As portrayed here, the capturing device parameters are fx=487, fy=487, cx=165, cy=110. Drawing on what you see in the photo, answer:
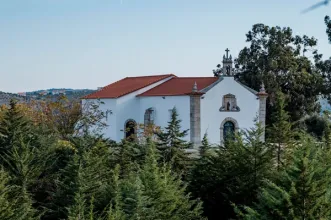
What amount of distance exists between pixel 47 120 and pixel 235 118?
9992 millimetres

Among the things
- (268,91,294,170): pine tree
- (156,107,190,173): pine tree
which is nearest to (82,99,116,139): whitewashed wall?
(156,107,190,173): pine tree

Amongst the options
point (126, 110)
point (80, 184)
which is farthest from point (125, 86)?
point (80, 184)

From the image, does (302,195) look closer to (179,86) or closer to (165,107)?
(165,107)

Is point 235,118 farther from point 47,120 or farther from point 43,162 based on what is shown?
point 43,162

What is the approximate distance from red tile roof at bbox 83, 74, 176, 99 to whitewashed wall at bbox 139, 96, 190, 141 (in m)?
Result: 1.21

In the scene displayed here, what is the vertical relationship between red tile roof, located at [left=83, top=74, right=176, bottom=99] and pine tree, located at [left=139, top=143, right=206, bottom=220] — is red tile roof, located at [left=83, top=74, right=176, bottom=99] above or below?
above

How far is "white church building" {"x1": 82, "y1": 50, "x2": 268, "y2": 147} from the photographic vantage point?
25891mm

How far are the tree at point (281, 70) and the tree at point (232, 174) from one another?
18137 millimetres

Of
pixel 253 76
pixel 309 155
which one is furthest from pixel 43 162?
pixel 253 76

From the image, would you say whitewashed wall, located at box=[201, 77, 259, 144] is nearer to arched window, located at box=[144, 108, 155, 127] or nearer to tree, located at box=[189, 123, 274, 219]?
arched window, located at box=[144, 108, 155, 127]

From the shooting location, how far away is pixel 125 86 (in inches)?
1209

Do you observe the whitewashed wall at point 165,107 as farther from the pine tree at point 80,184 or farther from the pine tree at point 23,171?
the pine tree at point 80,184

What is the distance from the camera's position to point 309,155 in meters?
9.05

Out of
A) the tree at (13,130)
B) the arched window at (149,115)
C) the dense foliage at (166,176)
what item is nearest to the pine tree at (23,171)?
the dense foliage at (166,176)
